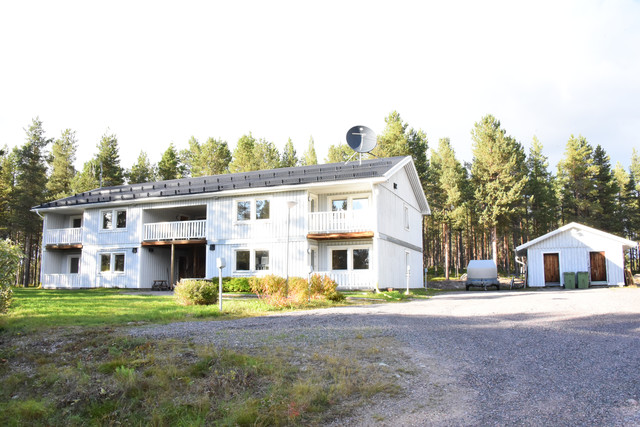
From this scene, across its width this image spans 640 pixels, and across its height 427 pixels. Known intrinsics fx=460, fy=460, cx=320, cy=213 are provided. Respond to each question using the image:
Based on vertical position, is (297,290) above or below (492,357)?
above

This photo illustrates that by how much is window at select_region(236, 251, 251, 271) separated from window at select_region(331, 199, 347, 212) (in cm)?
468

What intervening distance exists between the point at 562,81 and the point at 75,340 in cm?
1392

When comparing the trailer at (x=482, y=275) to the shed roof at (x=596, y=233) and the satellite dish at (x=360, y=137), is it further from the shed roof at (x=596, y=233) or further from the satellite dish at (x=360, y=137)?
the satellite dish at (x=360, y=137)

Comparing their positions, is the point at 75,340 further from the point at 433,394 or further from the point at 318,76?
the point at 318,76

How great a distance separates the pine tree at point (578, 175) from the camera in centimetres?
4553

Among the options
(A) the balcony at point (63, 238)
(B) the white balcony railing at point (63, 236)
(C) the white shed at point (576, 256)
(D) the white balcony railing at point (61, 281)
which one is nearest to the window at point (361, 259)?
(C) the white shed at point (576, 256)

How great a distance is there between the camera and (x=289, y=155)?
54594 mm

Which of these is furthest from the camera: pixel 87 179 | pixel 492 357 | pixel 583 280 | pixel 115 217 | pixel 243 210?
pixel 87 179

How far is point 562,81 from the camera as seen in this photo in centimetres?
1341

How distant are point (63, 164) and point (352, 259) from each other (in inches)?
1533

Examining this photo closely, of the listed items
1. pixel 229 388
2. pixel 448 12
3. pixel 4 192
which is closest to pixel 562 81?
pixel 448 12

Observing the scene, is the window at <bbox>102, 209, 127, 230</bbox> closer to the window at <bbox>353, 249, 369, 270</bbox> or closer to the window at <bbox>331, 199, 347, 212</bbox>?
the window at <bbox>331, 199, 347, 212</bbox>

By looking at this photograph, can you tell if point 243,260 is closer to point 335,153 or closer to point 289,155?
point 335,153

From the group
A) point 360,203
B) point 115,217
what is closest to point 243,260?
point 360,203
